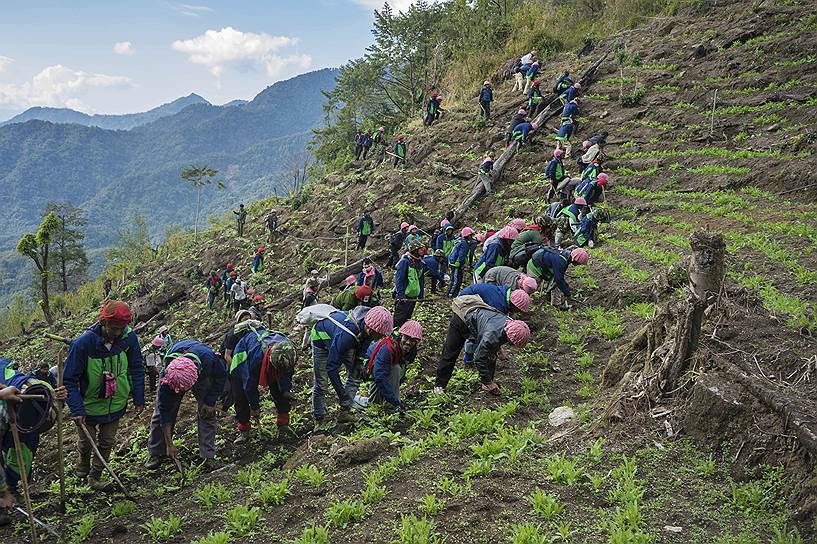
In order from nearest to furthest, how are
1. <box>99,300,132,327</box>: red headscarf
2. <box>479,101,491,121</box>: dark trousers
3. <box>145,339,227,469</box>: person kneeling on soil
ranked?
<box>99,300,132,327</box>: red headscarf
<box>145,339,227,469</box>: person kneeling on soil
<box>479,101,491,121</box>: dark trousers

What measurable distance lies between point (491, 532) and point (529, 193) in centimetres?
1454

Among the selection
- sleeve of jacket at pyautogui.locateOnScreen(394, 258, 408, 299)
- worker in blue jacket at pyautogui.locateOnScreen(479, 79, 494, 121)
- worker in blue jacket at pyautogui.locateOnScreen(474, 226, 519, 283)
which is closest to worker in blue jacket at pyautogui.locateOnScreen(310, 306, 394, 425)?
sleeve of jacket at pyautogui.locateOnScreen(394, 258, 408, 299)

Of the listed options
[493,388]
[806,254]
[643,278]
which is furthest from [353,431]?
[806,254]

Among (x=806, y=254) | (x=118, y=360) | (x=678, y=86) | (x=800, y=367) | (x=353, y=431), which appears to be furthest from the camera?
(x=678, y=86)

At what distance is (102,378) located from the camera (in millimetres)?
5496

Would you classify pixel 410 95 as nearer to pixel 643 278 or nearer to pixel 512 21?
pixel 512 21

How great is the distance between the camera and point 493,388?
6.48 m

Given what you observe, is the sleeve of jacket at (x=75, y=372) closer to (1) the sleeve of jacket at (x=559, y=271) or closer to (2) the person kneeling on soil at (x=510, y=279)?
(2) the person kneeling on soil at (x=510, y=279)

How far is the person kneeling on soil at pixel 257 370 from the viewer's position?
6.04 meters

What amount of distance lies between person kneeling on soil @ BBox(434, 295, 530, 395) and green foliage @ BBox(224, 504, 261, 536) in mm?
2910

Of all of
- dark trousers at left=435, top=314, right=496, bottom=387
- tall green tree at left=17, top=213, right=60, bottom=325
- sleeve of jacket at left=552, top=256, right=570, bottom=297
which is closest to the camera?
dark trousers at left=435, top=314, right=496, bottom=387

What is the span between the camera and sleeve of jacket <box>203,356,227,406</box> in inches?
235

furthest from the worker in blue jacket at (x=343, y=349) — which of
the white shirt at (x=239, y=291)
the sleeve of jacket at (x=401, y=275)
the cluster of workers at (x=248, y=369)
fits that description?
the white shirt at (x=239, y=291)

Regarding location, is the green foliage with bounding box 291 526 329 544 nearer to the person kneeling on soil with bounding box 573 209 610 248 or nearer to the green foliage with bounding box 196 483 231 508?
the green foliage with bounding box 196 483 231 508
